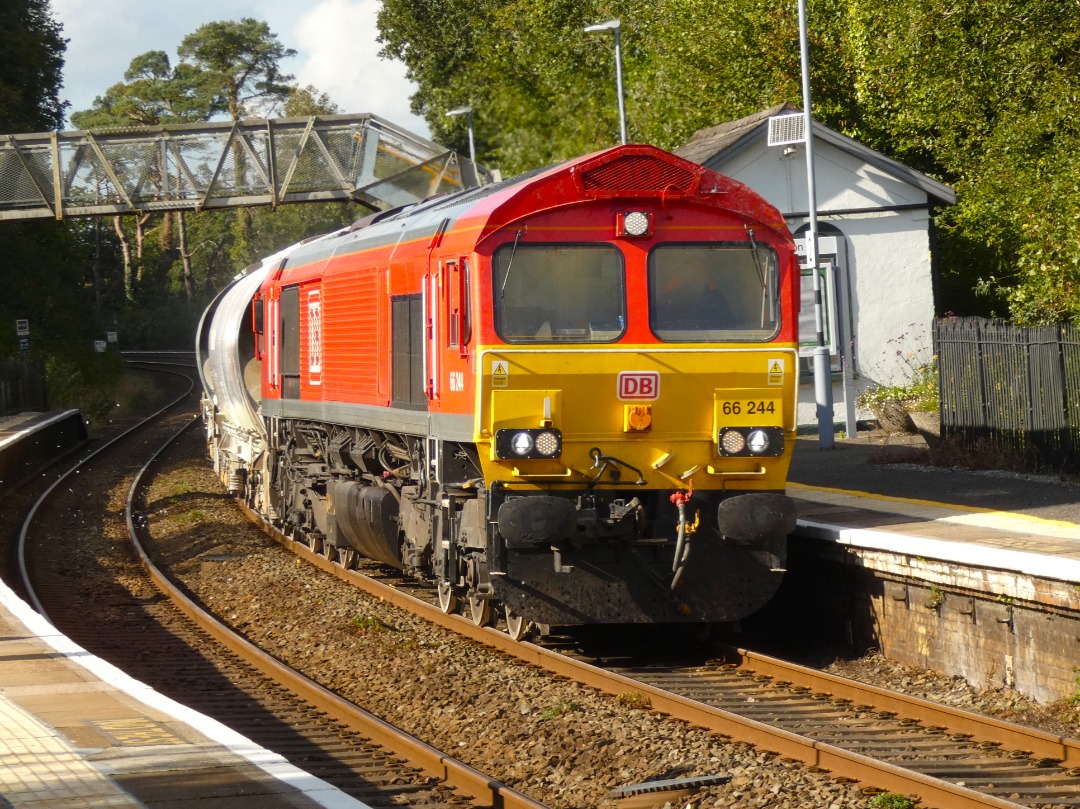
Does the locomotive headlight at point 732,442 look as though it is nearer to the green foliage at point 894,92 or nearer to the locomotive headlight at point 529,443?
the locomotive headlight at point 529,443

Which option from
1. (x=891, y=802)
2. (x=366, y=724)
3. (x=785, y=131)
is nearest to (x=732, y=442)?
(x=366, y=724)

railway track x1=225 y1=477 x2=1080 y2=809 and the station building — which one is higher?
the station building

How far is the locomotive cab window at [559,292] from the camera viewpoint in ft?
33.5

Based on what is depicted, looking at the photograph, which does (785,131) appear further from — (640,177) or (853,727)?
(853,727)

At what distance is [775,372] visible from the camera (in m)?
10.4

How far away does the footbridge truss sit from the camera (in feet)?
90.5

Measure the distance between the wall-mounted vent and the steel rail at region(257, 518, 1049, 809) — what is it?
1286 cm

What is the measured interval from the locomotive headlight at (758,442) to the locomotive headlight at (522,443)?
161cm

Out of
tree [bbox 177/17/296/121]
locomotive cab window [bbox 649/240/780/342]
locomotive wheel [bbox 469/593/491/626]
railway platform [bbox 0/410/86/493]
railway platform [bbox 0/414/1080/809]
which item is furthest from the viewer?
tree [bbox 177/17/296/121]

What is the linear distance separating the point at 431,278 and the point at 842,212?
50.0 feet

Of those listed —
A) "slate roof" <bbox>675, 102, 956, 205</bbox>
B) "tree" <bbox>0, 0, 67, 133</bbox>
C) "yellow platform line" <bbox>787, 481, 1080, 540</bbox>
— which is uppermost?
"tree" <bbox>0, 0, 67, 133</bbox>

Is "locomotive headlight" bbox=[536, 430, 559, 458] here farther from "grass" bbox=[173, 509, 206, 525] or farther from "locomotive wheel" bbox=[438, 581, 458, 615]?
"grass" bbox=[173, 509, 206, 525]

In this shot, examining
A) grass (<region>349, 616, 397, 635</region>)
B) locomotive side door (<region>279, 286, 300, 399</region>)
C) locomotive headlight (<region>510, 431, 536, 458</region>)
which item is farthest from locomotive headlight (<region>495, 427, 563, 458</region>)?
locomotive side door (<region>279, 286, 300, 399</region>)

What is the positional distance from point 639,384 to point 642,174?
5.13 ft
